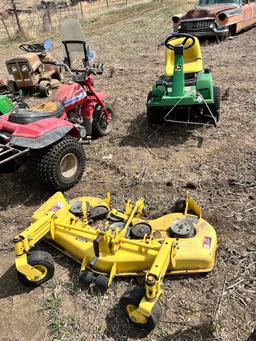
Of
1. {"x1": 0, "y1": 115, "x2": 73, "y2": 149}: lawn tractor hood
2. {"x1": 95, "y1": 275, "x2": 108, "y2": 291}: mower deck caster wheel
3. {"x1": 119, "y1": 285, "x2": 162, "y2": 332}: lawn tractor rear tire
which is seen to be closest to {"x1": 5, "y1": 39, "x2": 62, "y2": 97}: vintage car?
{"x1": 0, "y1": 115, "x2": 73, "y2": 149}: lawn tractor hood

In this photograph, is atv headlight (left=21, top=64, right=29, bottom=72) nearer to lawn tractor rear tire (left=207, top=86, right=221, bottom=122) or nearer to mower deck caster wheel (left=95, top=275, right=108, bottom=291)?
lawn tractor rear tire (left=207, top=86, right=221, bottom=122)

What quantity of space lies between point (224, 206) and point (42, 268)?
1998mm

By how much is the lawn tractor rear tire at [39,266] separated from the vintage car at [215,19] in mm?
9738

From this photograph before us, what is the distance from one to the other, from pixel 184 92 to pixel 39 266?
11.0 ft

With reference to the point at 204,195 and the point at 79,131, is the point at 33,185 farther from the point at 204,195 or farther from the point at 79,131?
the point at 204,195

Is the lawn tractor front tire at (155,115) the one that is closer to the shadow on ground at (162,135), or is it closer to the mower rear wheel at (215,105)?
the shadow on ground at (162,135)

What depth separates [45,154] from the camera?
3773 millimetres

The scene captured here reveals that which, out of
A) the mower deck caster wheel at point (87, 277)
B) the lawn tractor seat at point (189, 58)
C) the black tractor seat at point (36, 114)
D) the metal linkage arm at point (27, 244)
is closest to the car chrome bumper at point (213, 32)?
the lawn tractor seat at point (189, 58)

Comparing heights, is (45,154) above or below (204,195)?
above

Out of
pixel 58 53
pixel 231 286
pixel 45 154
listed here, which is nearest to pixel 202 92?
pixel 45 154

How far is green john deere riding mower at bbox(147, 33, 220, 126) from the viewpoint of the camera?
497 cm

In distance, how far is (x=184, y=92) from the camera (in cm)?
508

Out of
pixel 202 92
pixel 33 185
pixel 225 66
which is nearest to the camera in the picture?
pixel 33 185

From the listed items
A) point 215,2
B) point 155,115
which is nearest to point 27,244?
point 155,115
